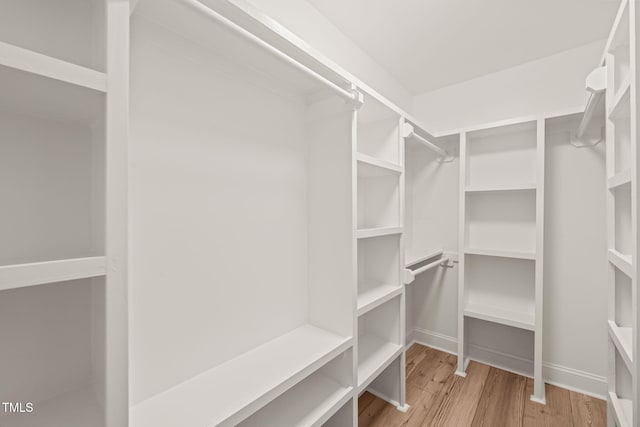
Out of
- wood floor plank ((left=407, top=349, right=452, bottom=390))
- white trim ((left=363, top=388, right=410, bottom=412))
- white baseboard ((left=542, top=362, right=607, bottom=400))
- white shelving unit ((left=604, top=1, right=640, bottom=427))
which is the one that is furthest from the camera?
wood floor plank ((left=407, top=349, right=452, bottom=390))

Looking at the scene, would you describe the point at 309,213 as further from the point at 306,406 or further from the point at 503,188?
the point at 503,188

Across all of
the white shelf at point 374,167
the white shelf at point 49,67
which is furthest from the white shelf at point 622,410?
the white shelf at point 49,67

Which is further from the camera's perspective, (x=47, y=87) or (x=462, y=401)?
(x=462, y=401)

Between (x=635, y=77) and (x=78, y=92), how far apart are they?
159 cm

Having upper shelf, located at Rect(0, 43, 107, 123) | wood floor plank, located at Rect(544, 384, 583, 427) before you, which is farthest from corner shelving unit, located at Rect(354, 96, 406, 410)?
upper shelf, located at Rect(0, 43, 107, 123)

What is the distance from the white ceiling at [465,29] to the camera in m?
1.49

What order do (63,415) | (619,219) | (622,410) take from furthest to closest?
(619,219), (622,410), (63,415)

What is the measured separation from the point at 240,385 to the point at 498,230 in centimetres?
212

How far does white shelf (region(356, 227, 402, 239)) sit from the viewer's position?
1327mm

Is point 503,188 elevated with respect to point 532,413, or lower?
elevated

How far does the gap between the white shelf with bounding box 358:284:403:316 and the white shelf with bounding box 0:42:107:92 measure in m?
1.25

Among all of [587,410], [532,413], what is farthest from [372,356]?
[587,410]

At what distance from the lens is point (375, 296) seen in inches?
58.1

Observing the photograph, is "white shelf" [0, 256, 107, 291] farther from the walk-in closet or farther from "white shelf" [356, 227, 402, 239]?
"white shelf" [356, 227, 402, 239]
